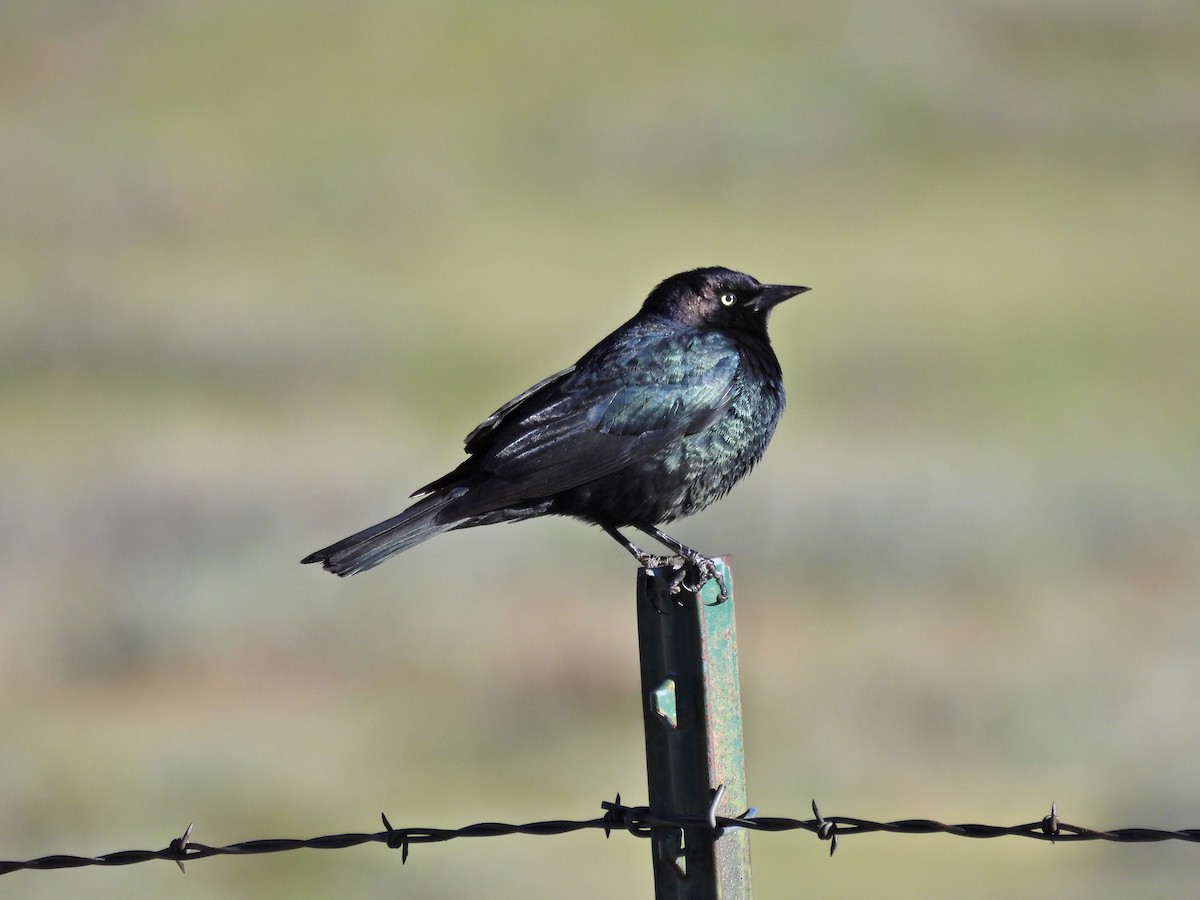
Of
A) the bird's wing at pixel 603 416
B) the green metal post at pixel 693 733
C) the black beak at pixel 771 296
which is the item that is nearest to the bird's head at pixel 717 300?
the black beak at pixel 771 296

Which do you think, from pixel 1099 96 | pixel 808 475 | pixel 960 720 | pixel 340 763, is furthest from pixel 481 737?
pixel 1099 96

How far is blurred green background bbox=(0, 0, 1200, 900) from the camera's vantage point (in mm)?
11969

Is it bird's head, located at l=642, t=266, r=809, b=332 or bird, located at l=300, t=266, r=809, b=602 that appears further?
bird's head, located at l=642, t=266, r=809, b=332

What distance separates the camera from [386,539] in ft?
16.0

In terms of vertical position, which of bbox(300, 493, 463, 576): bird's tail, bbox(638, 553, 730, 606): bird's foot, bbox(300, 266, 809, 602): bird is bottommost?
bbox(638, 553, 730, 606): bird's foot

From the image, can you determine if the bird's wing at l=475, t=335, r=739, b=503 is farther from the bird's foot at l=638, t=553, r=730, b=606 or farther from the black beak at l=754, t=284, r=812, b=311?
the bird's foot at l=638, t=553, r=730, b=606

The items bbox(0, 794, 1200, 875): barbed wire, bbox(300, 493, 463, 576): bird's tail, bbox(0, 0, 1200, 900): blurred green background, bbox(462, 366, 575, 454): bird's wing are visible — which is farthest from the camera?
bbox(0, 0, 1200, 900): blurred green background

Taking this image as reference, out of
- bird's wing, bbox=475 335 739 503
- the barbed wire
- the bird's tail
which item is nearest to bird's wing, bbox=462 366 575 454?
bird's wing, bbox=475 335 739 503

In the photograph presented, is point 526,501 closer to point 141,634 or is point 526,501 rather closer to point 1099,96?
point 141,634

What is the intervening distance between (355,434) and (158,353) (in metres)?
6.41

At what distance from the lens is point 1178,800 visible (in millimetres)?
11391

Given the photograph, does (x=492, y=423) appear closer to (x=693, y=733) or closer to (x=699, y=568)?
(x=699, y=568)

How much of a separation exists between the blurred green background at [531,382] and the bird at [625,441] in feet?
17.7

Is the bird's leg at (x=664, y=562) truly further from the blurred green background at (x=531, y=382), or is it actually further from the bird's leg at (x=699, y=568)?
the blurred green background at (x=531, y=382)
